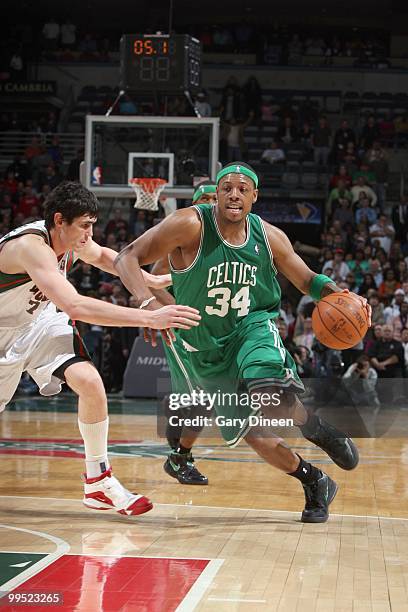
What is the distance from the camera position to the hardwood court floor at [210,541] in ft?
12.4

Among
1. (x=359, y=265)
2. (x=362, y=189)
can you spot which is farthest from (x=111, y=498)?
(x=362, y=189)

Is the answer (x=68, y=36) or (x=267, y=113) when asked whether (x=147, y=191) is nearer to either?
(x=267, y=113)

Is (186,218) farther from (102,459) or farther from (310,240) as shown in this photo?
(310,240)

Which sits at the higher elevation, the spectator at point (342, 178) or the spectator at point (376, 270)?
the spectator at point (342, 178)

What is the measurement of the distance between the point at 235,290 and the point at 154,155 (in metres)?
7.94

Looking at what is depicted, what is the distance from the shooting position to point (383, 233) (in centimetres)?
1636

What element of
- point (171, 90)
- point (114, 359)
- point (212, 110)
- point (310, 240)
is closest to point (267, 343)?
point (171, 90)

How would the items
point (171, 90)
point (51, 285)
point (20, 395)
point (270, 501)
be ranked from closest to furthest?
point (51, 285) → point (270, 501) → point (171, 90) → point (20, 395)

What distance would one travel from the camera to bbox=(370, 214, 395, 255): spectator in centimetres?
1622

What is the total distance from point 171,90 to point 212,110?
29.3 ft

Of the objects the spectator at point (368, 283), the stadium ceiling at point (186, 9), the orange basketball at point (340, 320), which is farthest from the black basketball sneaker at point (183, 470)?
the stadium ceiling at point (186, 9)

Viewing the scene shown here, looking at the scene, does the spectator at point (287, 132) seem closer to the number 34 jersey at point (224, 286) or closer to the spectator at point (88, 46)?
the spectator at point (88, 46)

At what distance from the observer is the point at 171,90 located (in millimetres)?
12445

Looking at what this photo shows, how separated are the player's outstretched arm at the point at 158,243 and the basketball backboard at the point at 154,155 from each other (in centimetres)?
723
